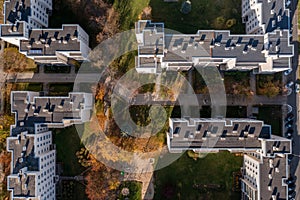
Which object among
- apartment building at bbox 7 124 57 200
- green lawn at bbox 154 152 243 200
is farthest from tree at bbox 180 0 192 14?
apartment building at bbox 7 124 57 200

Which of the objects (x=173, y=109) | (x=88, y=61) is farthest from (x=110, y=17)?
(x=173, y=109)

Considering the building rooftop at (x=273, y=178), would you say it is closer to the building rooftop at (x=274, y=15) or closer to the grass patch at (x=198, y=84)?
the grass patch at (x=198, y=84)

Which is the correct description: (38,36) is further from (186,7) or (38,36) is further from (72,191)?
(72,191)

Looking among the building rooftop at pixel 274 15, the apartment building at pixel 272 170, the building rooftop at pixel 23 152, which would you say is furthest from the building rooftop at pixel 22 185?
the building rooftop at pixel 274 15

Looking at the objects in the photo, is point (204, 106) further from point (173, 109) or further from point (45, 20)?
point (45, 20)

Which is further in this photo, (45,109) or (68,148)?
(68,148)

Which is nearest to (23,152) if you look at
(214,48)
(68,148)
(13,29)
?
(68,148)

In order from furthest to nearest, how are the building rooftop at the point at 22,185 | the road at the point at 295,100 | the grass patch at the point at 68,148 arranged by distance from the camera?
the grass patch at the point at 68,148
the road at the point at 295,100
the building rooftop at the point at 22,185

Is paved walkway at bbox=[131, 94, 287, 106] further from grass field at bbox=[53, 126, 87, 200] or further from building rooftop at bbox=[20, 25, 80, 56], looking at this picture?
building rooftop at bbox=[20, 25, 80, 56]
